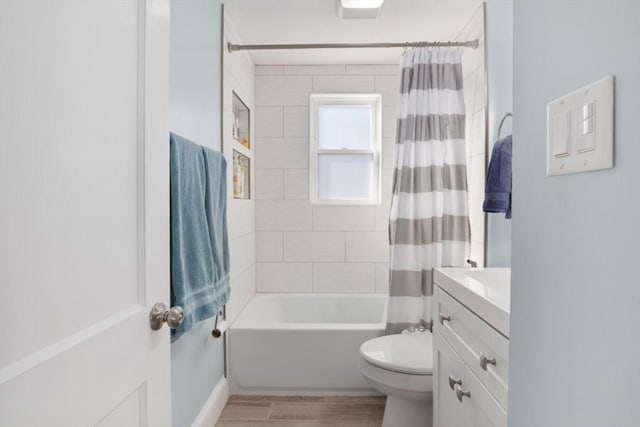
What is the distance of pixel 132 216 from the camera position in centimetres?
86

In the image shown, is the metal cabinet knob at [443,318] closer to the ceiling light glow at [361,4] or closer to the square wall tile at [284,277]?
the ceiling light glow at [361,4]

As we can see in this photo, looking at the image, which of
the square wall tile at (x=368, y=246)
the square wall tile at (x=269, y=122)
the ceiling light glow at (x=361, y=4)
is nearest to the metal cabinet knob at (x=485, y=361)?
the ceiling light glow at (x=361, y=4)

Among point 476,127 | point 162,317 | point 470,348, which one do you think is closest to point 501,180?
point 476,127

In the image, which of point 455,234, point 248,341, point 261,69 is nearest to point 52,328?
point 248,341

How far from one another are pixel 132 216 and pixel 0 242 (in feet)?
1.09

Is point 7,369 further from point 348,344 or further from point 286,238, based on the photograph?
point 286,238

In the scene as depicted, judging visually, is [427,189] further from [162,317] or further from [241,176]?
[162,317]

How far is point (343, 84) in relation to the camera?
3.20 metres

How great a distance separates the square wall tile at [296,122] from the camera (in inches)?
127

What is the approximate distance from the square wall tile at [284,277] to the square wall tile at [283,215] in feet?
1.00

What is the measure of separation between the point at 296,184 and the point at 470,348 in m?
2.21

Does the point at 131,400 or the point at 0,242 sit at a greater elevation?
the point at 0,242

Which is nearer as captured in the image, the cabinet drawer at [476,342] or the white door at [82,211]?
the white door at [82,211]

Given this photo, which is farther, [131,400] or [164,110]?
[164,110]
